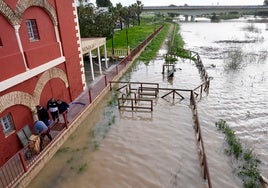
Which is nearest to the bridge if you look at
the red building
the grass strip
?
the grass strip

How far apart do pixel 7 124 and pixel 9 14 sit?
409cm

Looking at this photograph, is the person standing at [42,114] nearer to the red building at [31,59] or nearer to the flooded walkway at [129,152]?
the red building at [31,59]

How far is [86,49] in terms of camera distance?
52.5ft

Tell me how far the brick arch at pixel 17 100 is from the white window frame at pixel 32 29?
258 centimetres

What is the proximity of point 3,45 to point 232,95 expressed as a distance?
14.3m

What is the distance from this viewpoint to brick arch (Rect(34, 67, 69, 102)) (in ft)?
34.3

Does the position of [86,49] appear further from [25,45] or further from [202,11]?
[202,11]

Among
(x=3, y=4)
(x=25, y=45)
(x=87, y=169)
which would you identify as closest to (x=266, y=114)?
(x=87, y=169)

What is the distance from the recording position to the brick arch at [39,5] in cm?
905

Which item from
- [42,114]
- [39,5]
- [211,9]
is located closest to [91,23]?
[39,5]

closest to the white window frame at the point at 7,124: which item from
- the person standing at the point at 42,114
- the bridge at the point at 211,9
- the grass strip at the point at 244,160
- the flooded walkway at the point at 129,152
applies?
the person standing at the point at 42,114

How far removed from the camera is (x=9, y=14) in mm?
8531

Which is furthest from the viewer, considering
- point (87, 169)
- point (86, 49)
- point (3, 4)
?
point (86, 49)

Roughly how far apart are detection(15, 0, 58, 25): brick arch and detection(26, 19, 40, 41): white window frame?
2.44ft
